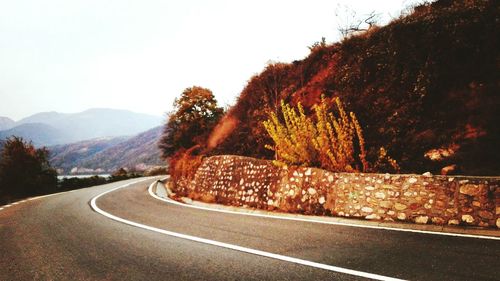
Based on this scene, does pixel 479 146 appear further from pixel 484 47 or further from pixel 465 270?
pixel 465 270

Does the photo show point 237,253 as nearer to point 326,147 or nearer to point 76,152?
point 326,147

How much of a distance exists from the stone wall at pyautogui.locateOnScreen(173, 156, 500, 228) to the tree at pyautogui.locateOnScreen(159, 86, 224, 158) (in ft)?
34.5

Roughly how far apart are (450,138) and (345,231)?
14.3 ft

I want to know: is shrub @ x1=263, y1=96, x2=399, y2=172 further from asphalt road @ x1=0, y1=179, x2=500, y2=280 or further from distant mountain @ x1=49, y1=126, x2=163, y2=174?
distant mountain @ x1=49, y1=126, x2=163, y2=174

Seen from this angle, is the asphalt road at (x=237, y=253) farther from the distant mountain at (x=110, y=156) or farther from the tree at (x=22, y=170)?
the distant mountain at (x=110, y=156)

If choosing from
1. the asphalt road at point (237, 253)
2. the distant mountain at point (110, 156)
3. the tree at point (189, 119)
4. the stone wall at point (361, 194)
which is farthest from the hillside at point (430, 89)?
the distant mountain at point (110, 156)

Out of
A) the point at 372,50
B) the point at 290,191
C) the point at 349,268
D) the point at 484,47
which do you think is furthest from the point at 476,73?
the point at 349,268

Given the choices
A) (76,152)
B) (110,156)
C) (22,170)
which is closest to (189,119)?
(22,170)

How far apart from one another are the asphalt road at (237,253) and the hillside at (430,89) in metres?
3.03

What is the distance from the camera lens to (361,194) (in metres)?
7.63

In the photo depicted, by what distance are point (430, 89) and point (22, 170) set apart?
2896 centimetres

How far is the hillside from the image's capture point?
26.9 ft

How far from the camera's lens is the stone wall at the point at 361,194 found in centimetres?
605

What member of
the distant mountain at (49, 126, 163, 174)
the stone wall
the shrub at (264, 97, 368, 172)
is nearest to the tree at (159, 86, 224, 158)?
the stone wall
